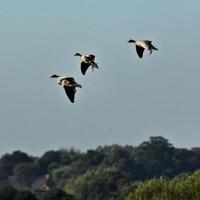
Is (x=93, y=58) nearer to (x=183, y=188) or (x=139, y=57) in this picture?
(x=139, y=57)

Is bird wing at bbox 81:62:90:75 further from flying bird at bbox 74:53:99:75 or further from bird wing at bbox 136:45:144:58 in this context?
bird wing at bbox 136:45:144:58

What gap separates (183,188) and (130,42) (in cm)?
9250

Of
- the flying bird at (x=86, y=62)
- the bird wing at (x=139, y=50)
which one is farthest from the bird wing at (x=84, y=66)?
the bird wing at (x=139, y=50)

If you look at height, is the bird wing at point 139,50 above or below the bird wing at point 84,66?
above

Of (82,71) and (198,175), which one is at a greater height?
(198,175)

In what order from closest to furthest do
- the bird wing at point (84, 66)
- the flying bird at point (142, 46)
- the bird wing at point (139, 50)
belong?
the flying bird at point (142, 46)
the bird wing at point (84, 66)
the bird wing at point (139, 50)

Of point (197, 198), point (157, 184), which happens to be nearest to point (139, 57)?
point (197, 198)

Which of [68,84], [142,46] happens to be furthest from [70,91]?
[142,46]

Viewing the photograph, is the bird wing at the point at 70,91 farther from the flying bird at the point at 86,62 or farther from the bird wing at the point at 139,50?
the bird wing at the point at 139,50

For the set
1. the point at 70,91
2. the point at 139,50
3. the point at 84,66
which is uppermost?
the point at 139,50

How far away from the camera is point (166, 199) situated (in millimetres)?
133375

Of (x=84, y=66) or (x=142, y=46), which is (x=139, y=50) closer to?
(x=142, y=46)

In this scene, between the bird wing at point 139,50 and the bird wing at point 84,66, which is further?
the bird wing at point 139,50

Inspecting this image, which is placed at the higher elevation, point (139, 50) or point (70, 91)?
point (139, 50)
